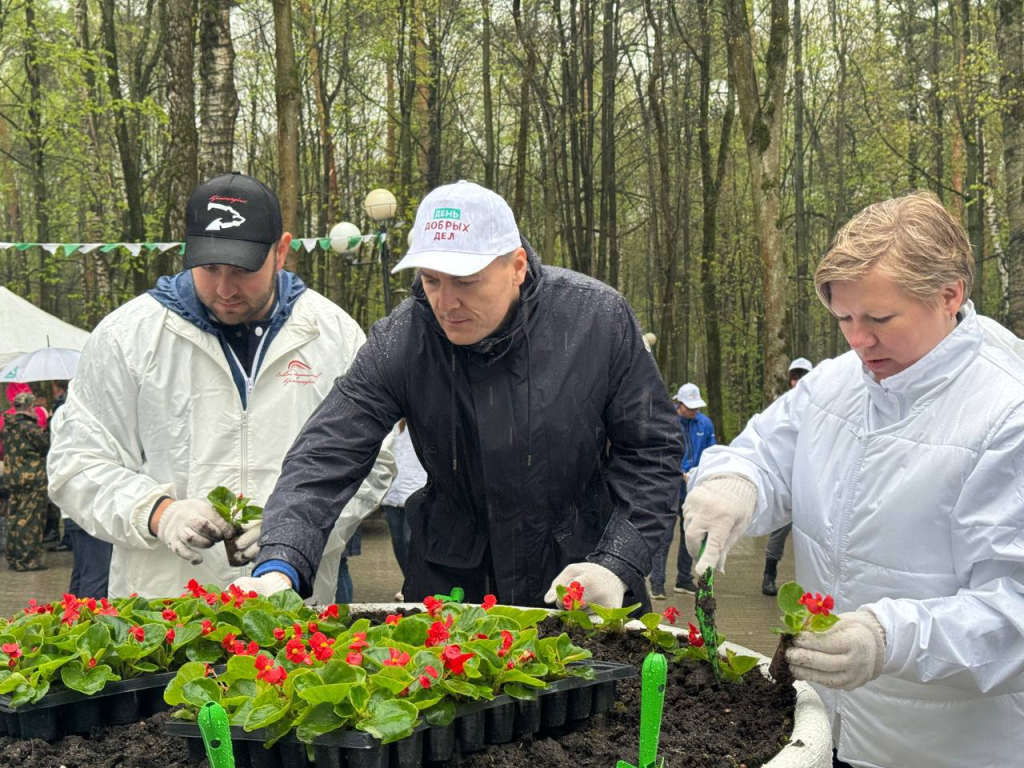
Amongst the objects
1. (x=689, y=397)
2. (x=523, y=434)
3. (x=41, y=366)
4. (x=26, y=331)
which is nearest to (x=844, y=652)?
(x=523, y=434)

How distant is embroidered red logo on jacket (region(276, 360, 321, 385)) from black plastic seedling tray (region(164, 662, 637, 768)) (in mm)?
Answer: 1549

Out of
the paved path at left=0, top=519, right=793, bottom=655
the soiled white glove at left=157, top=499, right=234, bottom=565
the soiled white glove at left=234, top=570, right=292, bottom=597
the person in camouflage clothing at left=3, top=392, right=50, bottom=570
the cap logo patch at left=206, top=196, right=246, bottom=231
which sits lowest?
the paved path at left=0, top=519, right=793, bottom=655

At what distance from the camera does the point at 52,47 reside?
59.7 ft

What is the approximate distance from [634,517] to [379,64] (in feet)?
87.0

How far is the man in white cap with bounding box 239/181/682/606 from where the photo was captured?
270cm

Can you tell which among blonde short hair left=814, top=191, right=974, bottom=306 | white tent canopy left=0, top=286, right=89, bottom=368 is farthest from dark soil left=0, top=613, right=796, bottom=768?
white tent canopy left=0, top=286, right=89, bottom=368

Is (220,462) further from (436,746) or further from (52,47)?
→ (52,47)

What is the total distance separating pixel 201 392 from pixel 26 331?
461 inches

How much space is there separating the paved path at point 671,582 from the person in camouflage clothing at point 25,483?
0.77 ft

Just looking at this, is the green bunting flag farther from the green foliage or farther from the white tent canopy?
the green foliage

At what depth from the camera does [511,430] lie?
2.76m

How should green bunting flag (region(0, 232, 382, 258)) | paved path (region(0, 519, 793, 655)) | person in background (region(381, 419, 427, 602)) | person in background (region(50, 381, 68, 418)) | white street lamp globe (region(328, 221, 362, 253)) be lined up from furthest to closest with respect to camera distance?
white street lamp globe (region(328, 221, 362, 253))
green bunting flag (region(0, 232, 382, 258))
person in background (region(50, 381, 68, 418))
paved path (region(0, 519, 793, 655))
person in background (region(381, 419, 427, 602))

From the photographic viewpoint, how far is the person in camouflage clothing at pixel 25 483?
1084 centimetres

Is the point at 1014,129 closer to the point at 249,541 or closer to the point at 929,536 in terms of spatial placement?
the point at 929,536
